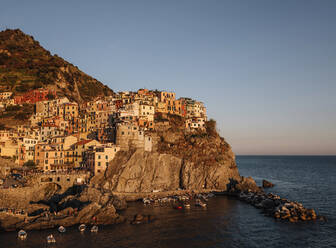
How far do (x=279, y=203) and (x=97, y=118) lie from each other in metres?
69.3

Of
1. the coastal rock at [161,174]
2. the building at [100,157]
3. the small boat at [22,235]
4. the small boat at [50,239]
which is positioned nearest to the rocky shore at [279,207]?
the coastal rock at [161,174]

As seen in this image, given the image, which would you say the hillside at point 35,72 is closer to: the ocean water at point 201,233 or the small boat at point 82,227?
the small boat at point 82,227

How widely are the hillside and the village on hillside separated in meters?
12.7

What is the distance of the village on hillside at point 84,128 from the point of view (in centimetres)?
8750

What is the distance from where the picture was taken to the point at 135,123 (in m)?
95.5

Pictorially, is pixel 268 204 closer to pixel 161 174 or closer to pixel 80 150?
pixel 161 174

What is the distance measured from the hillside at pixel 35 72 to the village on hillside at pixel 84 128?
12.7 metres

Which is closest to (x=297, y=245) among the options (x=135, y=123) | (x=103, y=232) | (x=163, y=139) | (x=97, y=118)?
(x=103, y=232)

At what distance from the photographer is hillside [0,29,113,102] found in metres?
145

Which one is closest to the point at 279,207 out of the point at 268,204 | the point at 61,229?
the point at 268,204

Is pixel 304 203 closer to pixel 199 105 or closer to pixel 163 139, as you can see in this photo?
pixel 163 139

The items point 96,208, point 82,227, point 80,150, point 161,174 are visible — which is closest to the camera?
point 82,227

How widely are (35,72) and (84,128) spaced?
68.1m

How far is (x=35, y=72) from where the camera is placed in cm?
15412
